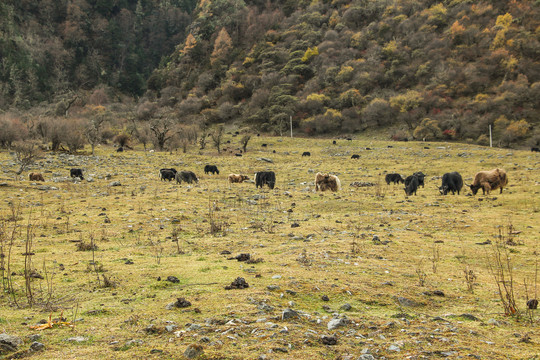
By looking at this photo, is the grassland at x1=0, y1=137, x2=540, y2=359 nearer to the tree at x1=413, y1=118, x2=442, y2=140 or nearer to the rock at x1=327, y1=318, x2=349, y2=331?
the rock at x1=327, y1=318, x2=349, y2=331

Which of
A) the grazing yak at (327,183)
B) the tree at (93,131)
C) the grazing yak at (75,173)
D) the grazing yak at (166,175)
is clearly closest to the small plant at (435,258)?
the grazing yak at (327,183)

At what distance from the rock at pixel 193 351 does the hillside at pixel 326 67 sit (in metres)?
58.3

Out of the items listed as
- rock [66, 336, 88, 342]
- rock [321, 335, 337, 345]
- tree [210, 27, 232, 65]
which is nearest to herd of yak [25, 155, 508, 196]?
rock [321, 335, 337, 345]

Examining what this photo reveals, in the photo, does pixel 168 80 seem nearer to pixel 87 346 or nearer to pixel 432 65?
pixel 432 65

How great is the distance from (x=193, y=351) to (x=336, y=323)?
5.46ft

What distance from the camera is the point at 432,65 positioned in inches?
2822

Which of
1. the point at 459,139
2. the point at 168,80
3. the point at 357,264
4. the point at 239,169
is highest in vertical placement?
the point at 168,80

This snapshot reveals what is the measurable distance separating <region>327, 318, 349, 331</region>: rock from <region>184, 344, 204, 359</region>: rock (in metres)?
1.50

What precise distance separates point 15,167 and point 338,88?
217 feet

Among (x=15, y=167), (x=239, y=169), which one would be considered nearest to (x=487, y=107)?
(x=239, y=169)

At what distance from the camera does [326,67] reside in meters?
82.5

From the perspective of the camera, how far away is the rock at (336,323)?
12.5 feet

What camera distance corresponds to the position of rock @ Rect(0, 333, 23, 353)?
10.3ft

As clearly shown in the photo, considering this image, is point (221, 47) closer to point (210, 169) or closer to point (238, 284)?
point (210, 169)
